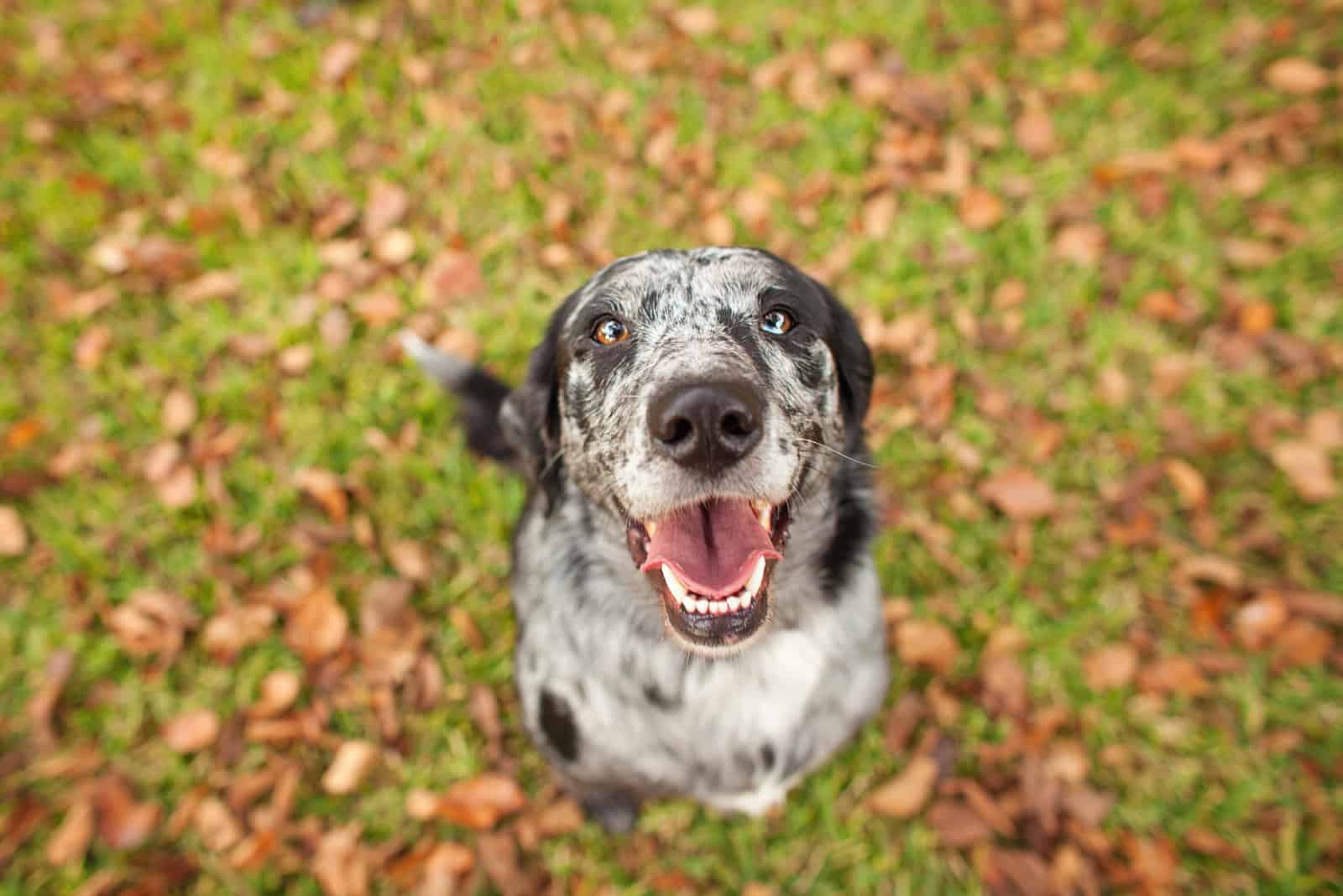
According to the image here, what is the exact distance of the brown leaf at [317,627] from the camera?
350cm

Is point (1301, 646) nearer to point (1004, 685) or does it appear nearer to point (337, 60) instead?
point (1004, 685)

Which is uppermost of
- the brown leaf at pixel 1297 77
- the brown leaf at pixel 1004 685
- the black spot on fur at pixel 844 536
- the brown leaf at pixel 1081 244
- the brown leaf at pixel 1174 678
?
the brown leaf at pixel 1297 77

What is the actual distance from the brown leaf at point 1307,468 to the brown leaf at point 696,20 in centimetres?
405

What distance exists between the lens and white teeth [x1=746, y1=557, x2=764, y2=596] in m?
2.17

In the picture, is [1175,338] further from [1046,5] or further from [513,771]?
[513,771]

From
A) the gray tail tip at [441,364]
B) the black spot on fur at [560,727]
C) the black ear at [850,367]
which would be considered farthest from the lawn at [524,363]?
the black ear at [850,367]

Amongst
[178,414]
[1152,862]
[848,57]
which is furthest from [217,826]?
[848,57]

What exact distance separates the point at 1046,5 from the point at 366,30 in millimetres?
4424

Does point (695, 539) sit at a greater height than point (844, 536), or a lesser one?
greater

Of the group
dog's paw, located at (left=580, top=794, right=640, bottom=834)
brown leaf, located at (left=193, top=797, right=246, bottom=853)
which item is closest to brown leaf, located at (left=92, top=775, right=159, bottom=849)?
brown leaf, located at (left=193, top=797, right=246, bottom=853)

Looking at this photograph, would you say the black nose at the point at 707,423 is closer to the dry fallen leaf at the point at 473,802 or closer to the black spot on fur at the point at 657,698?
the black spot on fur at the point at 657,698

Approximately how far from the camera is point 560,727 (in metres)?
2.75

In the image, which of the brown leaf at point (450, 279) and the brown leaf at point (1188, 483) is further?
the brown leaf at point (450, 279)

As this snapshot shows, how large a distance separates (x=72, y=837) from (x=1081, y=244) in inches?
219
